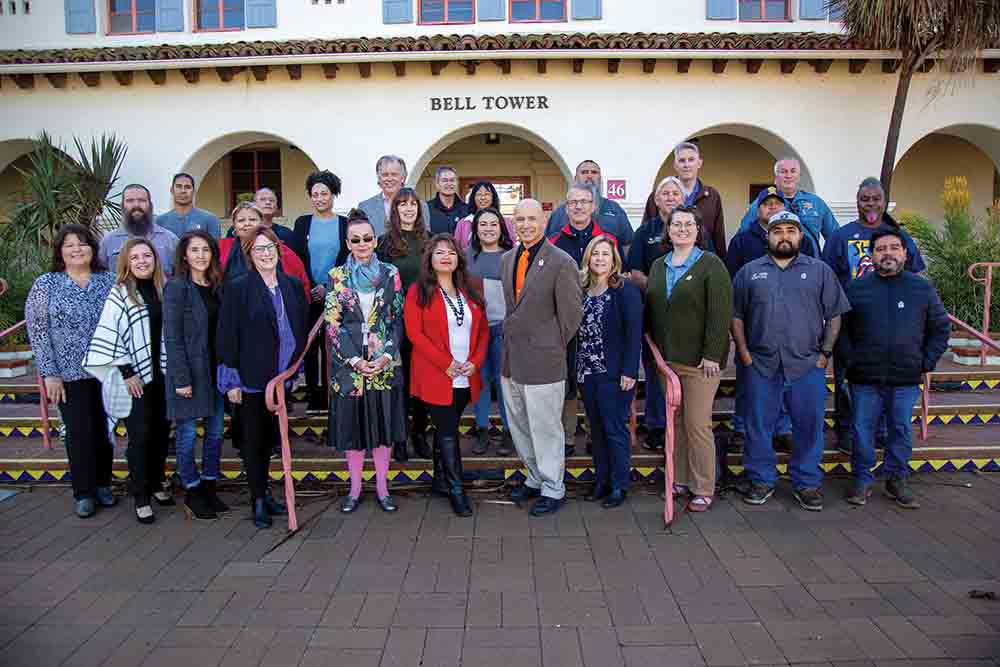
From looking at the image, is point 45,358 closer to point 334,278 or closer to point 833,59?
point 334,278

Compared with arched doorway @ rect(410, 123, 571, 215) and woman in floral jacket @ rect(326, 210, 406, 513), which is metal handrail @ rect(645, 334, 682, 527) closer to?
woman in floral jacket @ rect(326, 210, 406, 513)

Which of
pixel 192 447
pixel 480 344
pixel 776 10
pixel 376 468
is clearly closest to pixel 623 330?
pixel 480 344

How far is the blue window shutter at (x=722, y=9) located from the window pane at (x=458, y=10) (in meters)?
3.66

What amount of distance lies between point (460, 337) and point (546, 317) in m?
0.63

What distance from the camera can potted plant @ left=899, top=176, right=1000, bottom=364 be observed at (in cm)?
885

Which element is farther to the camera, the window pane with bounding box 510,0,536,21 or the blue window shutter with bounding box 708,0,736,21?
the blue window shutter with bounding box 708,0,736,21

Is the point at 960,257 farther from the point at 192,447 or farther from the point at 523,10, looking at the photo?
the point at 192,447

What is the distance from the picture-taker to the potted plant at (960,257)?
8.85 meters

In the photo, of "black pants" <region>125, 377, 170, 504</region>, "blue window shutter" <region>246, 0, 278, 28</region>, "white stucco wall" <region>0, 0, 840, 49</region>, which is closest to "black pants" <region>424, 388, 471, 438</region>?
"black pants" <region>125, 377, 170, 504</region>

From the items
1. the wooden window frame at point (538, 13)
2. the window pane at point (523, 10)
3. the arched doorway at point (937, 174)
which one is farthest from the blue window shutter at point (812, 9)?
the window pane at point (523, 10)

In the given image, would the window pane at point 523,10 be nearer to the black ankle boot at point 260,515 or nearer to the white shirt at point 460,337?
the white shirt at point 460,337

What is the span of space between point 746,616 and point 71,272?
4.95 m

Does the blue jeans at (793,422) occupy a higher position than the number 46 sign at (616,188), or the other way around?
the number 46 sign at (616,188)

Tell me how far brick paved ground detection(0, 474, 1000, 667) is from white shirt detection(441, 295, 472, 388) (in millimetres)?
978
